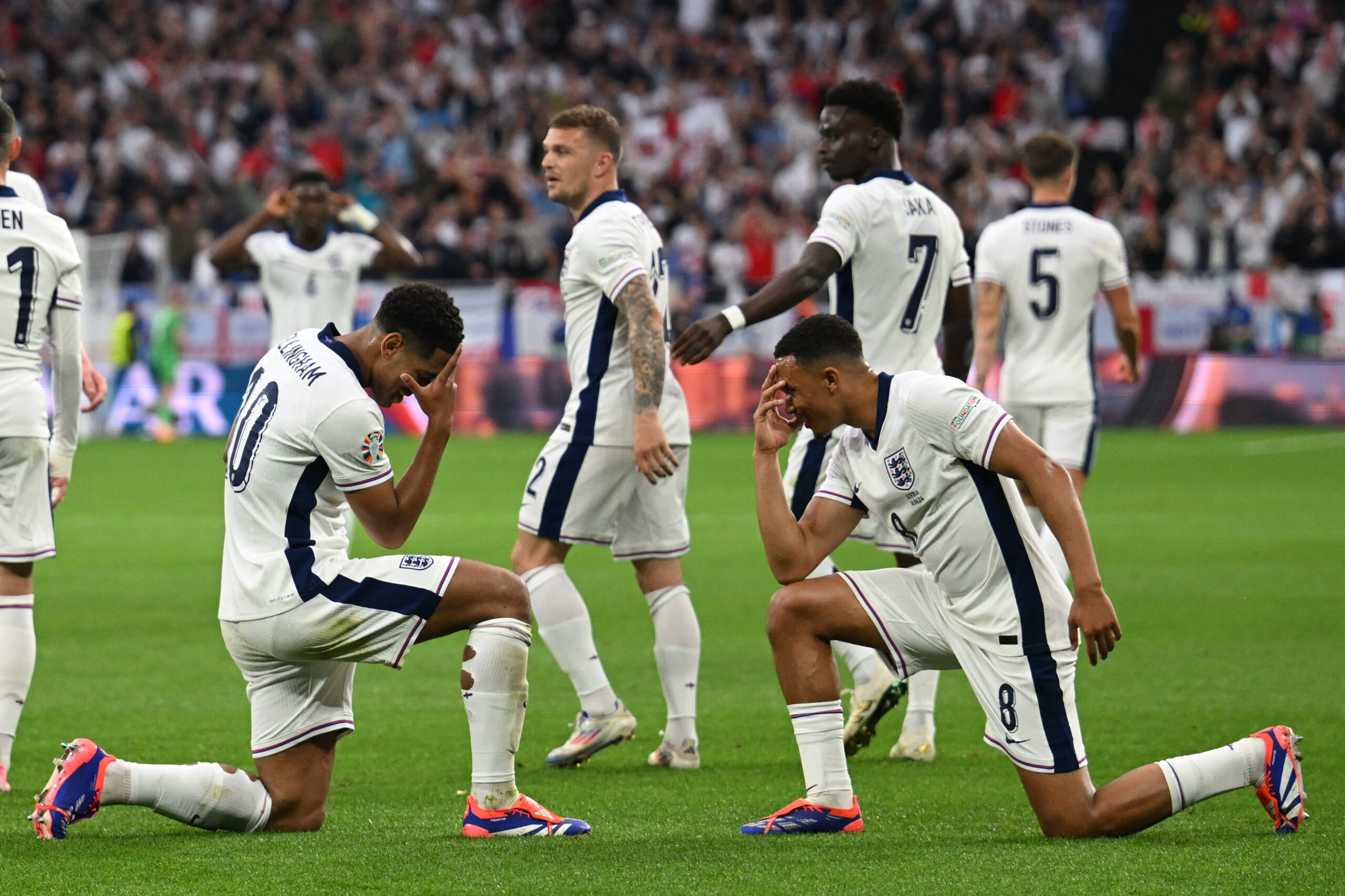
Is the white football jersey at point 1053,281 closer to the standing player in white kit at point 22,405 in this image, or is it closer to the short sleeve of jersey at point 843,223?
the short sleeve of jersey at point 843,223

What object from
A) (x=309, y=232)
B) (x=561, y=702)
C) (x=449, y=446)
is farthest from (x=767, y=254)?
(x=561, y=702)

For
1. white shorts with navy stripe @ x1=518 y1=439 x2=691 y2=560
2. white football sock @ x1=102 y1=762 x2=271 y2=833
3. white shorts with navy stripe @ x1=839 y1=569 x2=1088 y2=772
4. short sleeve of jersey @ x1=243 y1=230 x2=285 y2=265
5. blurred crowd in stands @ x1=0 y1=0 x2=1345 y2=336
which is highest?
blurred crowd in stands @ x1=0 y1=0 x2=1345 y2=336

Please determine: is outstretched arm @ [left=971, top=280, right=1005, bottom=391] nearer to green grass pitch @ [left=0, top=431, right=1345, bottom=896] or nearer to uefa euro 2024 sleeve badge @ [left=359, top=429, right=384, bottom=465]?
green grass pitch @ [left=0, top=431, right=1345, bottom=896]

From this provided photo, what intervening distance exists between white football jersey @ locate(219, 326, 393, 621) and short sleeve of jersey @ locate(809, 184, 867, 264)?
2.31 meters

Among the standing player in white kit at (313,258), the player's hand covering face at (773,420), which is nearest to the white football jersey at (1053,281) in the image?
the standing player in white kit at (313,258)

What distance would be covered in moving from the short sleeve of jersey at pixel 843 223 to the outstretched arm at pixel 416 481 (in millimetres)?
2180

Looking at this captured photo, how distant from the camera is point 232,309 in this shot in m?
21.3

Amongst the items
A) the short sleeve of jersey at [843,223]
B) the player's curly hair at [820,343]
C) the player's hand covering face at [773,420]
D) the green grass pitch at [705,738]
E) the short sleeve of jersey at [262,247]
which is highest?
the short sleeve of jersey at [843,223]

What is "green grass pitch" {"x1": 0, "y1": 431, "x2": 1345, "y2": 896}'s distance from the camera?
430cm

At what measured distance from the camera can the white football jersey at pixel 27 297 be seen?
5.77 meters

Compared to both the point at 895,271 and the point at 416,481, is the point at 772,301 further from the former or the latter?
the point at 416,481

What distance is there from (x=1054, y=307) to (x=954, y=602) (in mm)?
4560

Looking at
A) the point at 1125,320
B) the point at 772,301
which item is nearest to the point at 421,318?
the point at 772,301

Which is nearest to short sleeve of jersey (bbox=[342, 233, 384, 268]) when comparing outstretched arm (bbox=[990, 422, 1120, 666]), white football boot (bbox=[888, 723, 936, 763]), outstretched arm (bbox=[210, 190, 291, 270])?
outstretched arm (bbox=[210, 190, 291, 270])
